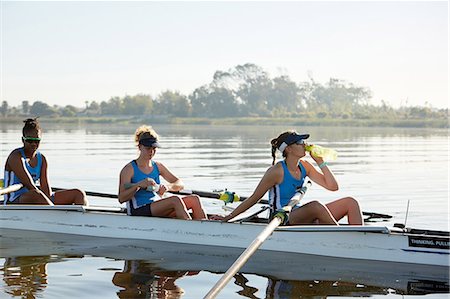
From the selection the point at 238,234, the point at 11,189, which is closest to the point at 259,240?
the point at 238,234

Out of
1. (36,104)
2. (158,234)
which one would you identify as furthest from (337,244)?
(36,104)

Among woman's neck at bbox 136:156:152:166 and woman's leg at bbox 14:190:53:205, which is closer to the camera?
woman's neck at bbox 136:156:152:166

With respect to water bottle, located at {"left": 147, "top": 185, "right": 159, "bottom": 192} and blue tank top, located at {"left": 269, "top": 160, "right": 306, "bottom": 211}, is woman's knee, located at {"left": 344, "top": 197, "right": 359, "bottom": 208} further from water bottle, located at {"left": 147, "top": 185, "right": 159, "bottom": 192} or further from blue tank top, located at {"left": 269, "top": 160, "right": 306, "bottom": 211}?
water bottle, located at {"left": 147, "top": 185, "right": 159, "bottom": 192}

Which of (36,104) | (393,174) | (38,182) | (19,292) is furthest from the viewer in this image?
(36,104)

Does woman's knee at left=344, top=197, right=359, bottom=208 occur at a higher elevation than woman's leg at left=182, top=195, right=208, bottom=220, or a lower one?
higher

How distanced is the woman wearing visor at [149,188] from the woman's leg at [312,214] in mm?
1461

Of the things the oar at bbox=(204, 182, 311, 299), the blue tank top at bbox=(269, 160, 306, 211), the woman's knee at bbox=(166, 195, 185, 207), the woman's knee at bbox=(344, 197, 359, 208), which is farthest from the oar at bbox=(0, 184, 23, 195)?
the woman's knee at bbox=(344, 197, 359, 208)

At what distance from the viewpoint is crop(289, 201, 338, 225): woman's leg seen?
30.9ft

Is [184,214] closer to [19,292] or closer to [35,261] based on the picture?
[35,261]

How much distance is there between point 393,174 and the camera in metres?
21.8

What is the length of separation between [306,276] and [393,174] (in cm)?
1362

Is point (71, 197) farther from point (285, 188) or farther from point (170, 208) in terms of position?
point (285, 188)

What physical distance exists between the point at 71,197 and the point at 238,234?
2947mm

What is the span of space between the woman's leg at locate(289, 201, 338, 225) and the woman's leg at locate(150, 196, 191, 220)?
153 centimetres
